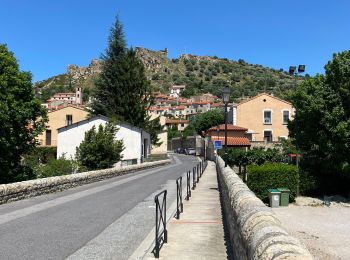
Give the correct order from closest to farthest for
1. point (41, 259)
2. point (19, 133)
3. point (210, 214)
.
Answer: point (41, 259), point (210, 214), point (19, 133)

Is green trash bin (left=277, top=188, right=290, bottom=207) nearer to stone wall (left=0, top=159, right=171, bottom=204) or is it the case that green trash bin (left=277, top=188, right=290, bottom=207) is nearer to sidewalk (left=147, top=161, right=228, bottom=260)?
sidewalk (left=147, top=161, right=228, bottom=260)

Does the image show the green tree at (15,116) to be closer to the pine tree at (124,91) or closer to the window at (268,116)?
the pine tree at (124,91)

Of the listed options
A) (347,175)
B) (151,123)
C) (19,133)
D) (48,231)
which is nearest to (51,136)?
(151,123)

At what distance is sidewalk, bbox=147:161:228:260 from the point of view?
8.02 metres

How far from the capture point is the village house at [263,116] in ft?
226

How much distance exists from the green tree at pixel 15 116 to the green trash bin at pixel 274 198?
1473cm

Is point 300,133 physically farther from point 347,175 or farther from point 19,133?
point 19,133

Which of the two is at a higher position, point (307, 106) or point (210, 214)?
point (307, 106)

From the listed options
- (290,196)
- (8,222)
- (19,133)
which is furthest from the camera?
(19,133)

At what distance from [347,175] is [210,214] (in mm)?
16918

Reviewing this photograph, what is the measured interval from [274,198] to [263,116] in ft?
153

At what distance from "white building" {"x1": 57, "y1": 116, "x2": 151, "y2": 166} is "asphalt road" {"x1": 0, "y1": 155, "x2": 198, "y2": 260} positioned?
30.8 meters

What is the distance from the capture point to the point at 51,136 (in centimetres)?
5953

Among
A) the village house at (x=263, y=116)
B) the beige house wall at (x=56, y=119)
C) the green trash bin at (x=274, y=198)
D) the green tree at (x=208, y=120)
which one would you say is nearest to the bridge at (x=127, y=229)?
the green trash bin at (x=274, y=198)
